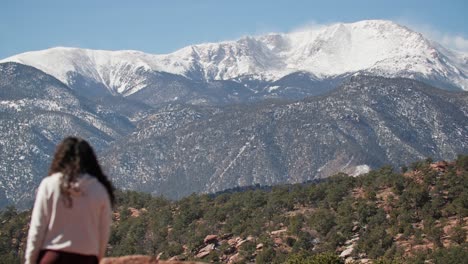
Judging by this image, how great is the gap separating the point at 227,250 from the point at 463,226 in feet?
90.9

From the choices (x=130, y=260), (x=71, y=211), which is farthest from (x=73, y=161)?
(x=130, y=260)

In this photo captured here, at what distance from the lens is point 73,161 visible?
43.9ft

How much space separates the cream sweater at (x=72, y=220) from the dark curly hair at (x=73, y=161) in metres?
0.11

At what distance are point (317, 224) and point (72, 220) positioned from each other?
284 feet

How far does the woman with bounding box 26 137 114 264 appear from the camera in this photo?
12945 mm

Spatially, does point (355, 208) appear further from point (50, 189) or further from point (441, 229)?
point (50, 189)

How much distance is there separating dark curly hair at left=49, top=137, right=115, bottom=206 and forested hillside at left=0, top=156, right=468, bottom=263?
6051 cm

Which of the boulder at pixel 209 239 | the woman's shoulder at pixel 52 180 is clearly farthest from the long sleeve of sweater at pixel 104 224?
the boulder at pixel 209 239

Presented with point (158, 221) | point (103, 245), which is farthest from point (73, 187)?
point (158, 221)

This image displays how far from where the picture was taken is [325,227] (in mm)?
97188

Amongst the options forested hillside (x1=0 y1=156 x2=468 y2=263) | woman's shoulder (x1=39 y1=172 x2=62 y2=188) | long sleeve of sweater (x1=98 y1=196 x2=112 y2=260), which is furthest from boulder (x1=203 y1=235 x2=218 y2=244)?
woman's shoulder (x1=39 y1=172 x2=62 y2=188)

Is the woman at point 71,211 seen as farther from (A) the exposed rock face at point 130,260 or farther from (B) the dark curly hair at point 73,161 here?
(A) the exposed rock face at point 130,260

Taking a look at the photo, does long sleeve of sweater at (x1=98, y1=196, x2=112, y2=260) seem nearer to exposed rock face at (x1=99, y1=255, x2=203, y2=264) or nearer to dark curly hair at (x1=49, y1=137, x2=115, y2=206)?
dark curly hair at (x1=49, y1=137, x2=115, y2=206)

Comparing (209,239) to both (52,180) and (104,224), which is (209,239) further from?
(52,180)
